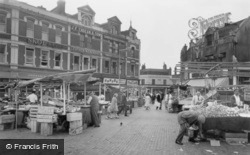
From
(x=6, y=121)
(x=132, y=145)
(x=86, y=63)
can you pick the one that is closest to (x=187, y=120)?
(x=132, y=145)

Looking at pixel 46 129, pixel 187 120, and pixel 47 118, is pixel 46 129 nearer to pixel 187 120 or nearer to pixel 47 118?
pixel 47 118

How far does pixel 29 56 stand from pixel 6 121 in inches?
639

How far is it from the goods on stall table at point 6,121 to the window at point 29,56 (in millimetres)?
15445

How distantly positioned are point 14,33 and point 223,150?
2313 cm

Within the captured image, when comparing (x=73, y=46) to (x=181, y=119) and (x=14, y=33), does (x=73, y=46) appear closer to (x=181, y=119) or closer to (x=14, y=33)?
(x=14, y=33)

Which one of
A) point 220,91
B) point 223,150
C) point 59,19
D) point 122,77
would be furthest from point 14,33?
point 223,150

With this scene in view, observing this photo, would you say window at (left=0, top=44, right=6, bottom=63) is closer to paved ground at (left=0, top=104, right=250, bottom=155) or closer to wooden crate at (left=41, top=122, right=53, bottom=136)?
paved ground at (left=0, top=104, right=250, bottom=155)

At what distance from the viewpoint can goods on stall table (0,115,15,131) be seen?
11181 mm

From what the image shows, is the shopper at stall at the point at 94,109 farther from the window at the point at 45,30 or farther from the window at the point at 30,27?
the window at the point at 45,30

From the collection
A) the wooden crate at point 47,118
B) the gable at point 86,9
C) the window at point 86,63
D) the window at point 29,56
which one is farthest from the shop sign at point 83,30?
the wooden crate at point 47,118

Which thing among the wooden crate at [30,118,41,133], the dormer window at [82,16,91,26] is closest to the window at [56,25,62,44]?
the dormer window at [82,16,91,26]

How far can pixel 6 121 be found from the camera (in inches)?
447

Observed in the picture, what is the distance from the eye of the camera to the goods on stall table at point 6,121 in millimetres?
11181

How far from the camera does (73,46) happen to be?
30.6 metres
